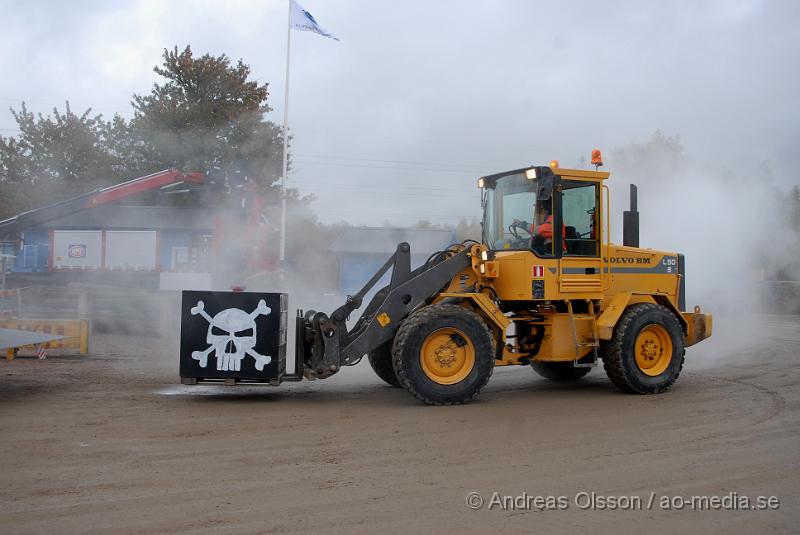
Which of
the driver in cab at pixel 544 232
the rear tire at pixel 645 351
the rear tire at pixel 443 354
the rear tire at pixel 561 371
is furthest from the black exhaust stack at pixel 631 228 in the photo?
the rear tire at pixel 443 354

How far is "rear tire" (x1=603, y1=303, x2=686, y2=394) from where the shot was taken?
9.75 meters

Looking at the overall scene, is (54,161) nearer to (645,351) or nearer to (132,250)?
(132,250)

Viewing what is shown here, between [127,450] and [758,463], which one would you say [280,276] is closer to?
[127,450]

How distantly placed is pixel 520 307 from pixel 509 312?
0.20 m

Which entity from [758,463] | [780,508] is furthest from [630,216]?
[780,508]

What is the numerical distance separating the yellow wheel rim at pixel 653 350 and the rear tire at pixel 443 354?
2.25 m

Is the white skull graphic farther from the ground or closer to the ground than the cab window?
closer to the ground

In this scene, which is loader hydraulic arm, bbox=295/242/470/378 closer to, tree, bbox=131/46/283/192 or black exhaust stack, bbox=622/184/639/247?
black exhaust stack, bbox=622/184/639/247

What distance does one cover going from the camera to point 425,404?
9.12 meters

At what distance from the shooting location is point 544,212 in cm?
972

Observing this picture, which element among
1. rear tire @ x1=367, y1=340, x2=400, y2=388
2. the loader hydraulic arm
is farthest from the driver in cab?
rear tire @ x1=367, y1=340, x2=400, y2=388

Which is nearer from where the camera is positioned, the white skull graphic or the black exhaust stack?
the white skull graphic

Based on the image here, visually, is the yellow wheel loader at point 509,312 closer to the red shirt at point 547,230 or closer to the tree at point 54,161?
the red shirt at point 547,230

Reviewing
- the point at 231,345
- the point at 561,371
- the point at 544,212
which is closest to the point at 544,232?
the point at 544,212
